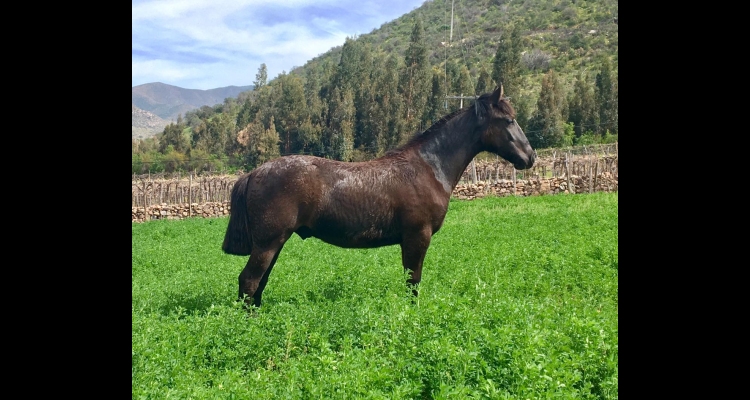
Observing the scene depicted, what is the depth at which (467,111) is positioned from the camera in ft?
23.0

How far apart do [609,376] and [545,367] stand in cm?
76

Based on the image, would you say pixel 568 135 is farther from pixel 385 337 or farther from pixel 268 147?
pixel 385 337

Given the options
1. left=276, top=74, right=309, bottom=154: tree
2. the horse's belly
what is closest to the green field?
the horse's belly

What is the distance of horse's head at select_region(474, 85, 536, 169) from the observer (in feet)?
22.3

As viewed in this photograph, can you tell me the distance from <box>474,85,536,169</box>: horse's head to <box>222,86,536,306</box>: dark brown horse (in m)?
0.01

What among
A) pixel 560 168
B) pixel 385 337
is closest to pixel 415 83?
pixel 560 168

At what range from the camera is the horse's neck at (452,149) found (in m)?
6.89

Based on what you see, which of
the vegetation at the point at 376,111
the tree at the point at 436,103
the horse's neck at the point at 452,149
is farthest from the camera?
the tree at the point at 436,103

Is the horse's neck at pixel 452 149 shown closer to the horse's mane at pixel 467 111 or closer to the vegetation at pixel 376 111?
the horse's mane at pixel 467 111

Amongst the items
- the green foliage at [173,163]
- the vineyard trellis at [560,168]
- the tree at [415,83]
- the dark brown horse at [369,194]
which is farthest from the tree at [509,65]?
the dark brown horse at [369,194]

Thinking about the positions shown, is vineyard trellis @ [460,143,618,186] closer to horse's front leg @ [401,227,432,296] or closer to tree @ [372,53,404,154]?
tree @ [372,53,404,154]

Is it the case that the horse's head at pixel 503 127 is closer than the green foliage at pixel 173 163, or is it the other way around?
the horse's head at pixel 503 127

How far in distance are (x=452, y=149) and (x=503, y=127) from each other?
0.72 meters

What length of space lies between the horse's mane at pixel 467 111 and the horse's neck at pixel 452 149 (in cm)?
8
